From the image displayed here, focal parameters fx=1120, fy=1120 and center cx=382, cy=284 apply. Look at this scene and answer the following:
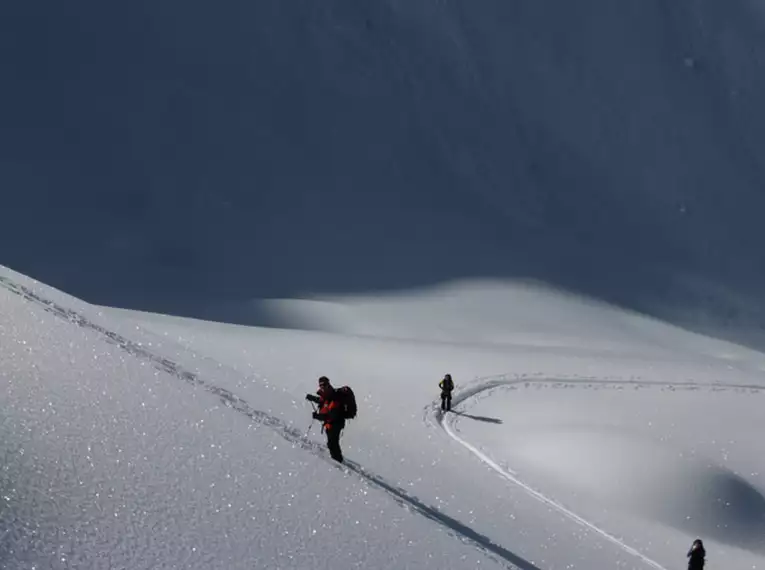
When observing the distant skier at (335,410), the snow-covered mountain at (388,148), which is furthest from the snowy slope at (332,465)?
the snow-covered mountain at (388,148)

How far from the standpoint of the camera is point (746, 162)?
3371 inches

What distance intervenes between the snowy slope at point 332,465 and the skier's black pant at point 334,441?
1.13 feet

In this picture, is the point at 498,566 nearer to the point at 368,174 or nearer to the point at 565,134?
the point at 368,174

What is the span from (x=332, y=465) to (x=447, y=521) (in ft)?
5.65

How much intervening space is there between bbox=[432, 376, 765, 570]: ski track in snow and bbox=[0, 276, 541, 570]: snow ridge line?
6331 mm

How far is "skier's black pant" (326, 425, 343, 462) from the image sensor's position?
1516cm

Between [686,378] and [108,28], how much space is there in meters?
61.3

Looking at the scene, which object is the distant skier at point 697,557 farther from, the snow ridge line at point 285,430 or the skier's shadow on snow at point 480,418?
the skier's shadow on snow at point 480,418

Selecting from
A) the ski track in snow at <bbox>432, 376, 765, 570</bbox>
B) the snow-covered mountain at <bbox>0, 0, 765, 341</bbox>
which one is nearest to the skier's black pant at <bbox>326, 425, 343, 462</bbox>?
the ski track in snow at <bbox>432, 376, 765, 570</bbox>

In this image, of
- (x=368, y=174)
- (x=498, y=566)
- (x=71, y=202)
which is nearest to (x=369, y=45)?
(x=368, y=174)

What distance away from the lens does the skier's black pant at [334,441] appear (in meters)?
15.2

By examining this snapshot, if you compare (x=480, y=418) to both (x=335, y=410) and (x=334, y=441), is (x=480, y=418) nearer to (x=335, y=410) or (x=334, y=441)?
(x=334, y=441)

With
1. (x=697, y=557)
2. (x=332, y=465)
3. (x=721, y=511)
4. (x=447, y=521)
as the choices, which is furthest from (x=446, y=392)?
(x=332, y=465)

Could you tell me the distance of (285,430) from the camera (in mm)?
16266
